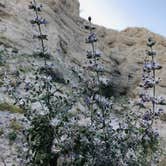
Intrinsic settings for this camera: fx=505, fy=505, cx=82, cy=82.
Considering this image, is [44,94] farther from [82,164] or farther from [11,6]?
[11,6]

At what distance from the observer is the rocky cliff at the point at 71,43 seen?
22781 millimetres

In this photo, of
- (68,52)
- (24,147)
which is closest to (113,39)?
(68,52)

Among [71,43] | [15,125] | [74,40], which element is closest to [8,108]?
[15,125]

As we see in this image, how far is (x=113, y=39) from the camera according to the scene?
32.7 metres

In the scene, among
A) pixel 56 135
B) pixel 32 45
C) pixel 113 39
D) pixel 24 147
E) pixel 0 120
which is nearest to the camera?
pixel 56 135

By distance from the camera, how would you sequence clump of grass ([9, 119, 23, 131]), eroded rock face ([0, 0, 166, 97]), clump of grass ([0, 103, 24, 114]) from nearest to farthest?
1. clump of grass ([9, 119, 23, 131])
2. clump of grass ([0, 103, 24, 114])
3. eroded rock face ([0, 0, 166, 97])

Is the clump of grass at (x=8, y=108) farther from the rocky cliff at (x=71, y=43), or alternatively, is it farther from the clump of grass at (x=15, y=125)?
the rocky cliff at (x=71, y=43)

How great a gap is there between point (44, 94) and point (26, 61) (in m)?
13.1

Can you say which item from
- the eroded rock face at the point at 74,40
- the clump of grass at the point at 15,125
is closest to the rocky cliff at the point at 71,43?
the eroded rock face at the point at 74,40

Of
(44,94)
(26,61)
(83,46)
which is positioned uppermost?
(83,46)

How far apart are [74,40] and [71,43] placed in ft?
2.62

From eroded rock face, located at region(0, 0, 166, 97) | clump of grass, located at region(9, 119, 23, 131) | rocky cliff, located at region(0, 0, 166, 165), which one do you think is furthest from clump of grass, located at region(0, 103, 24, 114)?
eroded rock face, located at region(0, 0, 166, 97)

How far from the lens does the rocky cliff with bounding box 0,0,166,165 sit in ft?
74.7

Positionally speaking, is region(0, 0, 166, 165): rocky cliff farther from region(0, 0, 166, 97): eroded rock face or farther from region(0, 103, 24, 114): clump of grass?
region(0, 103, 24, 114): clump of grass
